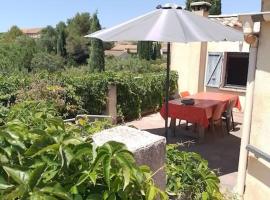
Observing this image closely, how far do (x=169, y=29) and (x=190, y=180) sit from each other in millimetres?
2938

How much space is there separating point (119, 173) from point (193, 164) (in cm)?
153

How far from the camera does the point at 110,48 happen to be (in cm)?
5466

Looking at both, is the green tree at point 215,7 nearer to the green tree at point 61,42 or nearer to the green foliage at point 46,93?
the green foliage at point 46,93

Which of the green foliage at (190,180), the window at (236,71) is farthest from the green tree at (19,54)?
the green foliage at (190,180)

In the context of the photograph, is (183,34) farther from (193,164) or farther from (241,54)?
(241,54)

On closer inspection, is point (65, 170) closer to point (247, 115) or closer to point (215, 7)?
point (247, 115)

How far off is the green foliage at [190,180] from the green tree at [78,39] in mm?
42712

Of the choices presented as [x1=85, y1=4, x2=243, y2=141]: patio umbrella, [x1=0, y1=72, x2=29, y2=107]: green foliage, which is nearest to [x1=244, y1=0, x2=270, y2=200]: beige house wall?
[x1=85, y1=4, x2=243, y2=141]: patio umbrella

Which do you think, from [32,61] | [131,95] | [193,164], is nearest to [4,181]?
[193,164]

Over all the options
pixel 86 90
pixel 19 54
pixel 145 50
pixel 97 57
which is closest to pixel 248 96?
pixel 86 90

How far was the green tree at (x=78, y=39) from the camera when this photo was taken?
148 ft

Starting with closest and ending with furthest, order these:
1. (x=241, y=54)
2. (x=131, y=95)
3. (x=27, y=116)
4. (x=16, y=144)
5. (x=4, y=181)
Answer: (x=4, y=181) → (x=16, y=144) → (x=27, y=116) → (x=131, y=95) → (x=241, y=54)

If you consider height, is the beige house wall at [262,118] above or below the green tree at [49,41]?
below

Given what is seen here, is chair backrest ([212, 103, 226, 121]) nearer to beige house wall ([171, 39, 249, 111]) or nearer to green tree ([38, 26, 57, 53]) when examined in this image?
beige house wall ([171, 39, 249, 111])
